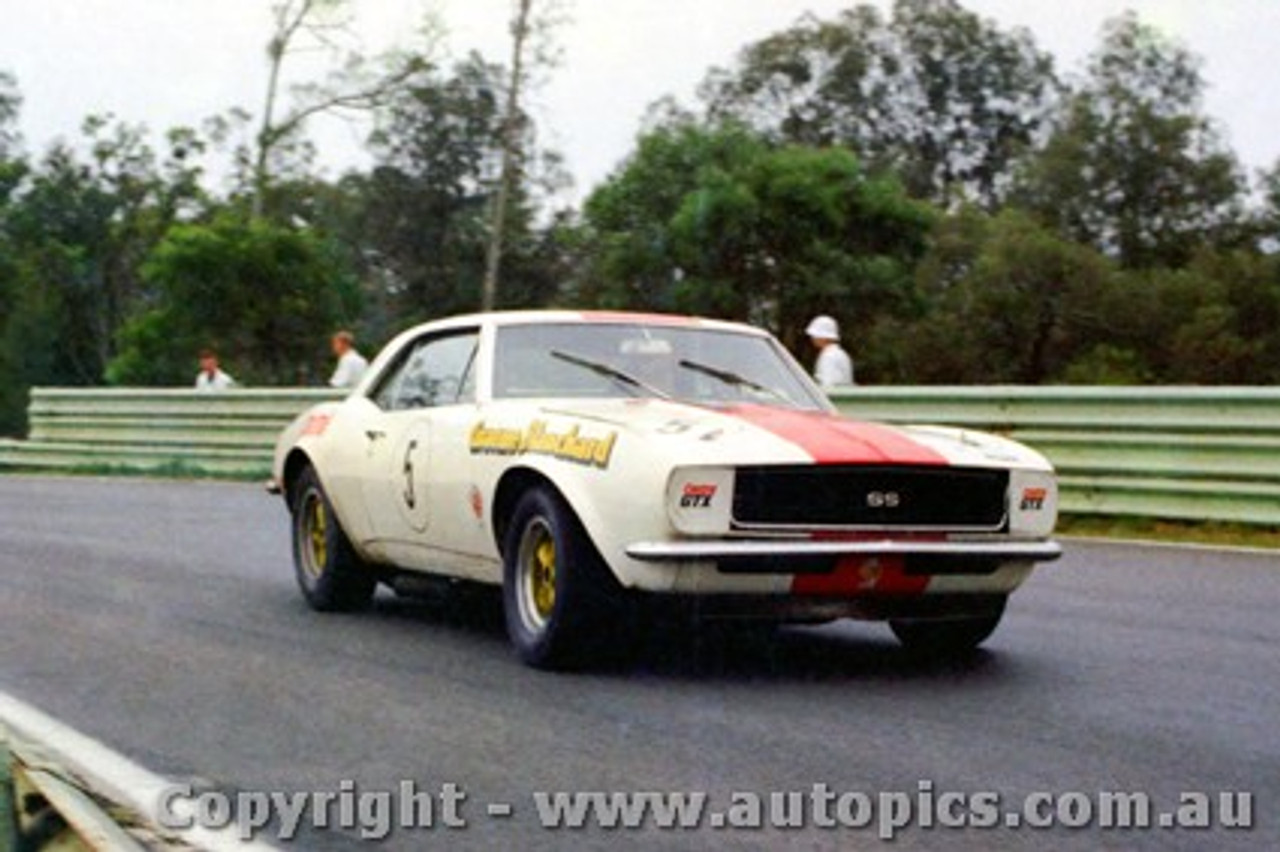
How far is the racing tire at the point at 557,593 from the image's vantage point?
23.0 feet

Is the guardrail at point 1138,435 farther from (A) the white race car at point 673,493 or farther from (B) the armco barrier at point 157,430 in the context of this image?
(B) the armco barrier at point 157,430

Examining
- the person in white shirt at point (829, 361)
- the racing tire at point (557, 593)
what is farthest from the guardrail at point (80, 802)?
the person in white shirt at point (829, 361)

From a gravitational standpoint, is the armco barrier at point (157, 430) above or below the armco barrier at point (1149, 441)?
below

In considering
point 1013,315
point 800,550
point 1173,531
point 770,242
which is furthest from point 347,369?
point 1013,315

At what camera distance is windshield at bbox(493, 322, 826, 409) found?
26.5 feet

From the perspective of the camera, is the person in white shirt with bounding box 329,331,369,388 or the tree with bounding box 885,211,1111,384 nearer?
the person in white shirt with bounding box 329,331,369,388

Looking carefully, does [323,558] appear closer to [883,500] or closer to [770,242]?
[883,500]

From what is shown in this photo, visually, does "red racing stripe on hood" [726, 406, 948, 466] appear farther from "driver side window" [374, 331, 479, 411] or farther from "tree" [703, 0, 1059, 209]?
"tree" [703, 0, 1059, 209]

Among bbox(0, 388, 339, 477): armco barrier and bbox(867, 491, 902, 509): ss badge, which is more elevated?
bbox(867, 491, 902, 509): ss badge

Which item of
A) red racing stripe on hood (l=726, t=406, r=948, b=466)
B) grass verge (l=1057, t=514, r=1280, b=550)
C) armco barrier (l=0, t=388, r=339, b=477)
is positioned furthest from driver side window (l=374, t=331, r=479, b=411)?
armco barrier (l=0, t=388, r=339, b=477)

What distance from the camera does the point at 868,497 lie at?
278 inches

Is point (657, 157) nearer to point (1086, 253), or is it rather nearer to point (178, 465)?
point (1086, 253)

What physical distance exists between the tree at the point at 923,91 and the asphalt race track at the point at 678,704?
68.2 metres

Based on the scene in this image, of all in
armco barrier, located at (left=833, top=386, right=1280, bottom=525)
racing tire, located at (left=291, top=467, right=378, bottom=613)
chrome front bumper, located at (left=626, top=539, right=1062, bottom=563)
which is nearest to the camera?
chrome front bumper, located at (left=626, top=539, right=1062, bottom=563)
